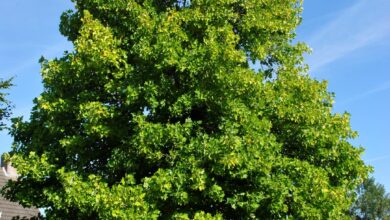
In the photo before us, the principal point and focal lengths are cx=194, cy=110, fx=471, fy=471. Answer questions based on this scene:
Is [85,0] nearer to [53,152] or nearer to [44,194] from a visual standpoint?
[53,152]

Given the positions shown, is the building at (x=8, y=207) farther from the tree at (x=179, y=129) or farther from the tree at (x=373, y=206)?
the tree at (x=373, y=206)

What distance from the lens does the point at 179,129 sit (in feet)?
46.9

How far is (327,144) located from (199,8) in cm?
649

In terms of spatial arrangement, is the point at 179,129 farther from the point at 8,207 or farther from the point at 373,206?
the point at 373,206

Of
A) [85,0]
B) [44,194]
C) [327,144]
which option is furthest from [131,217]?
[85,0]

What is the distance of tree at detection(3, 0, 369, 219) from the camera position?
13695 millimetres

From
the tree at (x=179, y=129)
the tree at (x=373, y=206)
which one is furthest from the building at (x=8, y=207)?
the tree at (x=373, y=206)

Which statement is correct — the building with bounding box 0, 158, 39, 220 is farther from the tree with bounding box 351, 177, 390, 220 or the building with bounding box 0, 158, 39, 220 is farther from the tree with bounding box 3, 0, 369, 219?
the tree with bounding box 351, 177, 390, 220

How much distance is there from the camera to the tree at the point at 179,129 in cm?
1370

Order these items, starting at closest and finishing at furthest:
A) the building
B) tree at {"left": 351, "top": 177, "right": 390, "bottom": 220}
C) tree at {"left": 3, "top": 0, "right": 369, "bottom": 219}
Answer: tree at {"left": 3, "top": 0, "right": 369, "bottom": 219} < the building < tree at {"left": 351, "top": 177, "right": 390, "bottom": 220}

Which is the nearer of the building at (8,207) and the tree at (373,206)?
the building at (8,207)

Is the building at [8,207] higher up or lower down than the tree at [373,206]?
lower down

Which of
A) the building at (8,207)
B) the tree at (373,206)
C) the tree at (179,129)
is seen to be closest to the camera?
the tree at (179,129)

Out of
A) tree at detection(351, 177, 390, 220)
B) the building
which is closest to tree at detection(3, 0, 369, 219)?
the building
